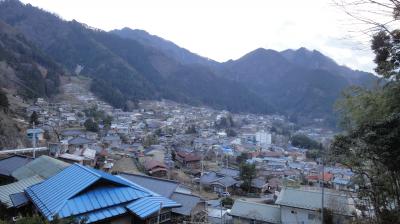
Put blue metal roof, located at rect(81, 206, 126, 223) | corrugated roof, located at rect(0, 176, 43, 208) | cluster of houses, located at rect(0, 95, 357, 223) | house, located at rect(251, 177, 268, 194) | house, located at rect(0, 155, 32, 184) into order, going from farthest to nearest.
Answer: house, located at rect(251, 177, 268, 194), house, located at rect(0, 155, 32, 184), corrugated roof, located at rect(0, 176, 43, 208), cluster of houses, located at rect(0, 95, 357, 223), blue metal roof, located at rect(81, 206, 126, 223)

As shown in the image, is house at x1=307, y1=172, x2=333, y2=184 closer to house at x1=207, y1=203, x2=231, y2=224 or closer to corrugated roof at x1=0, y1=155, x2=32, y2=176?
house at x1=207, y1=203, x2=231, y2=224

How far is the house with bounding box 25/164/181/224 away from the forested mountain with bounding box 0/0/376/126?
7018cm

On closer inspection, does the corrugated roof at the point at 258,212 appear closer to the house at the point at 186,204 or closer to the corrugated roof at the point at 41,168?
the house at the point at 186,204

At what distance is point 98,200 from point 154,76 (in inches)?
4180

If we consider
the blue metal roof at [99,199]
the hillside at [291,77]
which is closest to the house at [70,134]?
the blue metal roof at [99,199]

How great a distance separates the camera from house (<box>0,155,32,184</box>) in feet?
42.5

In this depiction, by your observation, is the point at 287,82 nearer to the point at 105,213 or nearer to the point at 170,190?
the point at 170,190

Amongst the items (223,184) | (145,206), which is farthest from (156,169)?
(145,206)

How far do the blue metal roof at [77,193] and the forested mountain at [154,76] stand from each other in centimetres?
6982

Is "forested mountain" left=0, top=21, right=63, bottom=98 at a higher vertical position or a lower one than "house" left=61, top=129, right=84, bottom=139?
higher

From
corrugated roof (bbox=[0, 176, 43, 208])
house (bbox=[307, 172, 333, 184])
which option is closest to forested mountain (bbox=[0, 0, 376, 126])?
house (bbox=[307, 172, 333, 184])

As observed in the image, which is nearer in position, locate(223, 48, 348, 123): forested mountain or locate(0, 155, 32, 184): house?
locate(0, 155, 32, 184): house

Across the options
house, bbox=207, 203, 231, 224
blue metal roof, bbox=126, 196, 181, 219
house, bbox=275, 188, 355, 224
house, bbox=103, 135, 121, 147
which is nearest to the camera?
blue metal roof, bbox=126, 196, 181, 219

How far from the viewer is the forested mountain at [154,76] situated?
3588 inches
